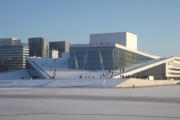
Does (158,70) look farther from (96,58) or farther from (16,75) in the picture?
(16,75)

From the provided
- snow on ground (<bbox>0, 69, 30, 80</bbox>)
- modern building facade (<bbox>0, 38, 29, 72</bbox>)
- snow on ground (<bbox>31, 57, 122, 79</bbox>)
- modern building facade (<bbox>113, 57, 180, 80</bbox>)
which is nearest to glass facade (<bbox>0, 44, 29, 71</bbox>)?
modern building facade (<bbox>0, 38, 29, 72</bbox>)

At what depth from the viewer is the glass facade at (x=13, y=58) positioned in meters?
136

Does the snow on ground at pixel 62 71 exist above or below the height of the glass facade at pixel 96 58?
below

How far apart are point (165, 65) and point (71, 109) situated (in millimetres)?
70282

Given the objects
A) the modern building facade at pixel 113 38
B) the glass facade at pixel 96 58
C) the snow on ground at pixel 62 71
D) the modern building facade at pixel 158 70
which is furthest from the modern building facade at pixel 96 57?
the modern building facade at pixel 113 38

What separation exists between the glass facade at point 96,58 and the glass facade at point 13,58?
53725 mm

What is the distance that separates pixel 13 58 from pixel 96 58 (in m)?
61.5

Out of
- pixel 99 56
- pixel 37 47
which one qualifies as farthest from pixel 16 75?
pixel 37 47

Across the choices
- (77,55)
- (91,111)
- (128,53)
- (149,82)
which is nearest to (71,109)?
(91,111)

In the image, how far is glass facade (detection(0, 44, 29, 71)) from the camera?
136000 millimetres

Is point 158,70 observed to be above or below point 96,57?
below

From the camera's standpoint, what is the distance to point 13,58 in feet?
447

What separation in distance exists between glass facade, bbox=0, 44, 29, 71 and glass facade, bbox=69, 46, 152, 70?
2115 inches

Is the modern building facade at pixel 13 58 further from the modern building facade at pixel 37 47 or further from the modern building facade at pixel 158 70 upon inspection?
the modern building facade at pixel 158 70
